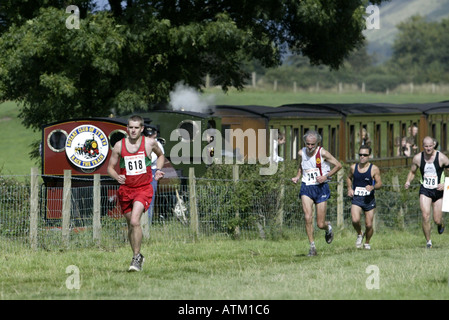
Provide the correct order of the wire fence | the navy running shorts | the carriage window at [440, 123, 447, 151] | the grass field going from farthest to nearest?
the carriage window at [440, 123, 447, 151], the navy running shorts, the wire fence, the grass field

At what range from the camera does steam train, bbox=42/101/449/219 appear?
19516mm

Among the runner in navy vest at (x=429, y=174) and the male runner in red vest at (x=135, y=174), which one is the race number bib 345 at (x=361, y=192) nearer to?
the runner in navy vest at (x=429, y=174)

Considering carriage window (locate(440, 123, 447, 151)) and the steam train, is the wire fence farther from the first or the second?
carriage window (locate(440, 123, 447, 151))

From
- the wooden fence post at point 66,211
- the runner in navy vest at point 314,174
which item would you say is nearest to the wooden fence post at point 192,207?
the wooden fence post at point 66,211

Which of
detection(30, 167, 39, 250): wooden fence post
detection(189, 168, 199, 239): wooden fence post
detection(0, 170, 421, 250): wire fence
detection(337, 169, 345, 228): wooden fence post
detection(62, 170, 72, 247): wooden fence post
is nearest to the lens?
detection(30, 167, 39, 250): wooden fence post

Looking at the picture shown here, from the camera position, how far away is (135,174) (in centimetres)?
1202

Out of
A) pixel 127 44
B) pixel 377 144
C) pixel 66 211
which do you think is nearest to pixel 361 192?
pixel 66 211

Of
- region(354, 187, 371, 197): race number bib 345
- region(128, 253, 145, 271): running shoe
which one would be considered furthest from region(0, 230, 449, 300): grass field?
region(354, 187, 371, 197): race number bib 345

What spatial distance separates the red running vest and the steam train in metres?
3.75

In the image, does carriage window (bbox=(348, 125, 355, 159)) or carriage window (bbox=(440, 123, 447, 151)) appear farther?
carriage window (bbox=(440, 123, 447, 151))

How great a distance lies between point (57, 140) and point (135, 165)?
8316mm
